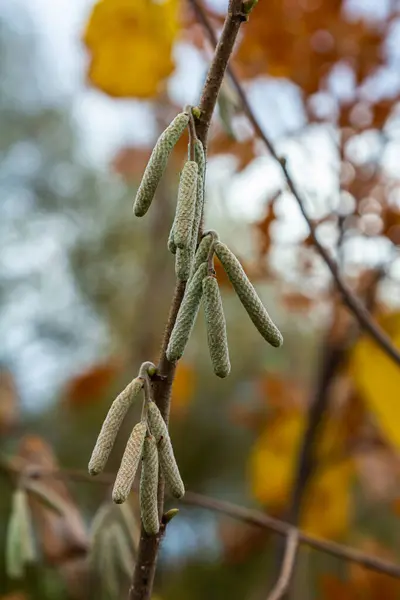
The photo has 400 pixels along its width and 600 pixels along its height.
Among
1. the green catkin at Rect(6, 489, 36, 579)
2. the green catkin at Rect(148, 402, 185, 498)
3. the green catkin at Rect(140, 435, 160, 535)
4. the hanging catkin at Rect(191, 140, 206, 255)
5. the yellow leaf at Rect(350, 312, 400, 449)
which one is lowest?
the green catkin at Rect(140, 435, 160, 535)

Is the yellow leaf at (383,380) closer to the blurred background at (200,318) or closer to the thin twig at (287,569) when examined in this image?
the blurred background at (200,318)

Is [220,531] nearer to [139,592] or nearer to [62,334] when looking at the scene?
[62,334]

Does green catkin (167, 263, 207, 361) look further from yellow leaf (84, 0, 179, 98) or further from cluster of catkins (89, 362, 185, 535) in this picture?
yellow leaf (84, 0, 179, 98)

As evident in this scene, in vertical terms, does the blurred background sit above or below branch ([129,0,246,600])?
above

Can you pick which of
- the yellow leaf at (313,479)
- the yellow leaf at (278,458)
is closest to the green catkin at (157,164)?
the yellow leaf at (313,479)

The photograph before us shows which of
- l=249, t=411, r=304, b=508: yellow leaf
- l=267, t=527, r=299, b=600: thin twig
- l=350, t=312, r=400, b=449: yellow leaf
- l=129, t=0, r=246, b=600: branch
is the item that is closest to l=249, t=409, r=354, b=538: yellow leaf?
l=249, t=411, r=304, b=508: yellow leaf

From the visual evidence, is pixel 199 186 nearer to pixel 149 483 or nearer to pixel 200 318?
pixel 149 483

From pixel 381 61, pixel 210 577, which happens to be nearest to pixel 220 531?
pixel 210 577
